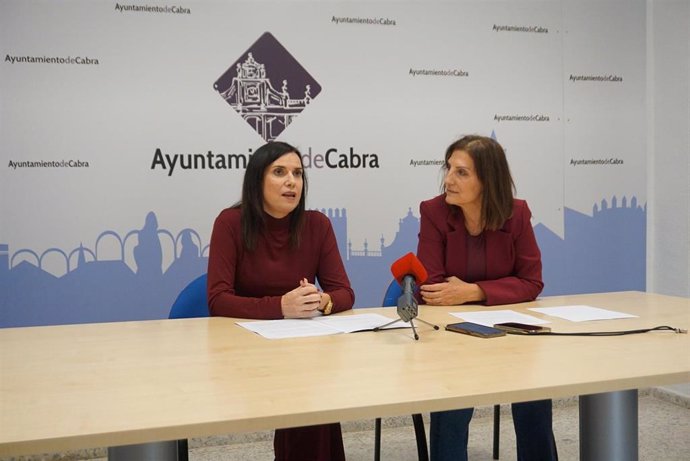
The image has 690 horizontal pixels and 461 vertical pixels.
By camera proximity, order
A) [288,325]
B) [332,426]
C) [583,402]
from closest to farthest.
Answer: [583,402], [288,325], [332,426]

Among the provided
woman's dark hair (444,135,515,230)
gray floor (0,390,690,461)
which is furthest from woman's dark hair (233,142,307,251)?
gray floor (0,390,690,461)

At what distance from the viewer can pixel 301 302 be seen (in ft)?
7.77

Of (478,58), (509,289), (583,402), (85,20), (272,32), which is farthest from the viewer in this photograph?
(478,58)

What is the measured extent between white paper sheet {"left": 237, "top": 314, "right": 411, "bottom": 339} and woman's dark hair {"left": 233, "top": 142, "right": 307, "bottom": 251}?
478 mm

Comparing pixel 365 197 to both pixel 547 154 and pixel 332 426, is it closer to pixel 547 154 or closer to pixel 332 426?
pixel 547 154

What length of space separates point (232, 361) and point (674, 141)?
354cm

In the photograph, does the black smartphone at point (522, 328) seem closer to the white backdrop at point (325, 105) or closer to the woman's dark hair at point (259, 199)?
the woman's dark hair at point (259, 199)

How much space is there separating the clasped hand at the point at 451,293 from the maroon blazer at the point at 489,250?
14 centimetres

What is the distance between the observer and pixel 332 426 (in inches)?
98.7

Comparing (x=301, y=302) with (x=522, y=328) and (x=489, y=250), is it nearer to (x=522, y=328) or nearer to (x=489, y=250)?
(x=522, y=328)

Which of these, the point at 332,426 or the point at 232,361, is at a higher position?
the point at 232,361

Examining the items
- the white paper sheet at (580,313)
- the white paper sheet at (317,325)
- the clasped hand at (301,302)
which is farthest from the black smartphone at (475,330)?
the clasped hand at (301,302)

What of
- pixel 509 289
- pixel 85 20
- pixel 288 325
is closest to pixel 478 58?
pixel 509 289

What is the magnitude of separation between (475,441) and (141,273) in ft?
6.33
